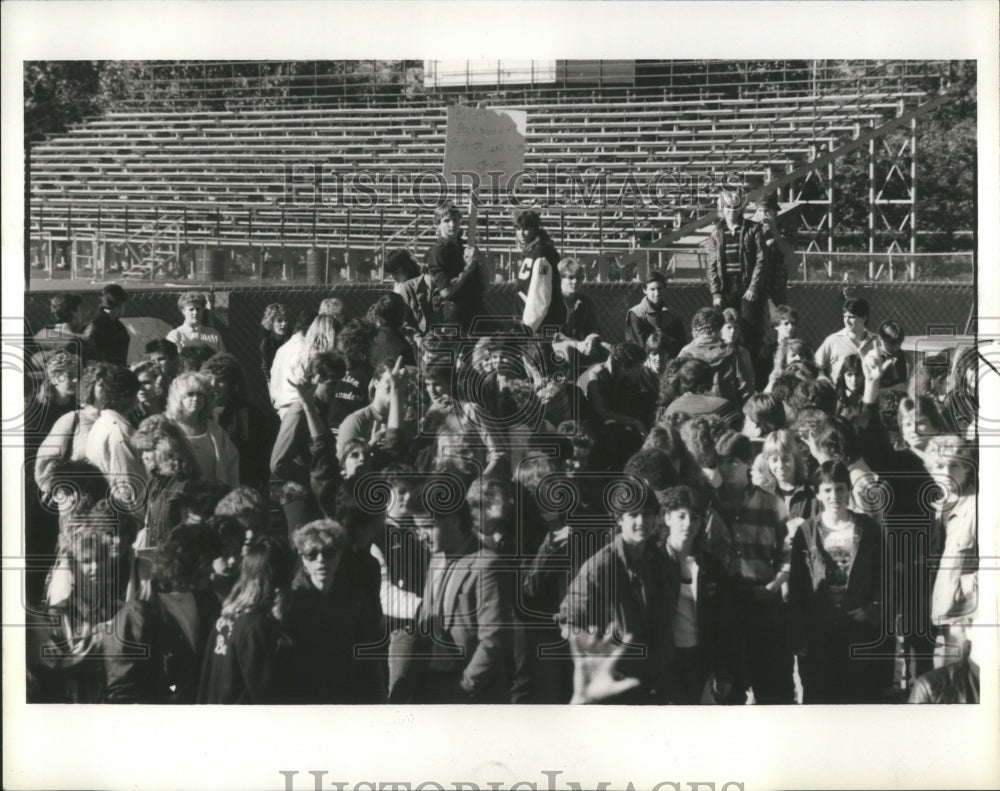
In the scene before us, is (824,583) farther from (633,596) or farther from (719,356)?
(719,356)

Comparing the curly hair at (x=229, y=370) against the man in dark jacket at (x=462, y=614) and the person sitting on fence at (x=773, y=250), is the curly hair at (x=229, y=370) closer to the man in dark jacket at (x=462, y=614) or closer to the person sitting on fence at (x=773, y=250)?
the man in dark jacket at (x=462, y=614)

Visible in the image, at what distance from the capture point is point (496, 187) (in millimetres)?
8703

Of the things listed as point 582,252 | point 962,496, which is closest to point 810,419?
point 962,496

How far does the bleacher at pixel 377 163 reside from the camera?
8.70m

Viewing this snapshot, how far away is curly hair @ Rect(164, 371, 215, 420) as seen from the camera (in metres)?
8.61

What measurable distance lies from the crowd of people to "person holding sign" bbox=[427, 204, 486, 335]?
0.05 feet

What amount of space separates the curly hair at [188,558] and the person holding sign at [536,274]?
1873mm

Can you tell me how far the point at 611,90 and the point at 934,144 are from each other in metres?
1.63

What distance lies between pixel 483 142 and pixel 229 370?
1.68 metres

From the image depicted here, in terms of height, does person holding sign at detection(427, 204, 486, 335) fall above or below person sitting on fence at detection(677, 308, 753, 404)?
above

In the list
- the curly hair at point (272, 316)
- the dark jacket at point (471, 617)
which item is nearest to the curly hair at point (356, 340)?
the curly hair at point (272, 316)

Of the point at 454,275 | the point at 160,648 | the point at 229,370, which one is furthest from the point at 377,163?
the point at 160,648

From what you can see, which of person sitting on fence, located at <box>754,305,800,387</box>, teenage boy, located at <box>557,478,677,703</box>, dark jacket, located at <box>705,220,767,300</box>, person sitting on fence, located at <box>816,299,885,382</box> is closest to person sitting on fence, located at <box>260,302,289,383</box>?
teenage boy, located at <box>557,478,677,703</box>

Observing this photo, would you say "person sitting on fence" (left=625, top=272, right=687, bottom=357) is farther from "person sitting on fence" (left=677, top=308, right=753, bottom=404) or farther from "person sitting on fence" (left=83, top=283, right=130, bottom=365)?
"person sitting on fence" (left=83, top=283, right=130, bottom=365)
